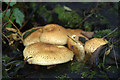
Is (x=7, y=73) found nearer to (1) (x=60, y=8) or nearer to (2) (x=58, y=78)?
(2) (x=58, y=78)

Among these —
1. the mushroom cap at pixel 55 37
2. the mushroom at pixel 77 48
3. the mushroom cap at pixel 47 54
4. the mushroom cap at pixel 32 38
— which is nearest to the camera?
the mushroom cap at pixel 47 54

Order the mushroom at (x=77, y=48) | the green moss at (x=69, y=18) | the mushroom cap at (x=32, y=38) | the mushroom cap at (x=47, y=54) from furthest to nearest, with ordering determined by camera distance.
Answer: the green moss at (x=69, y=18) → the mushroom cap at (x=32, y=38) → the mushroom at (x=77, y=48) → the mushroom cap at (x=47, y=54)

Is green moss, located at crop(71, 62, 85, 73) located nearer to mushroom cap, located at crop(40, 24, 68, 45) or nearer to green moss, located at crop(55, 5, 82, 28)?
mushroom cap, located at crop(40, 24, 68, 45)

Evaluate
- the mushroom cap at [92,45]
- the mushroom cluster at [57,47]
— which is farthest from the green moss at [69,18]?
the mushroom cap at [92,45]

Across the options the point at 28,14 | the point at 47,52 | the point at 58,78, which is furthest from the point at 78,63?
the point at 28,14

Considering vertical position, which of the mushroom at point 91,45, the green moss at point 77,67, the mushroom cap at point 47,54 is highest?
the mushroom at point 91,45

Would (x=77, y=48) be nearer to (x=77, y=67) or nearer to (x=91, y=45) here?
(x=91, y=45)

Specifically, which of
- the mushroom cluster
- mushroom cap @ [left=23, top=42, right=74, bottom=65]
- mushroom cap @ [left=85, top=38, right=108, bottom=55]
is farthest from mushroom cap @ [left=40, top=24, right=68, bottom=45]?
mushroom cap @ [left=85, top=38, right=108, bottom=55]

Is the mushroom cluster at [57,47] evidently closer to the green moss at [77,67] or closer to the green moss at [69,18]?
the green moss at [77,67]
